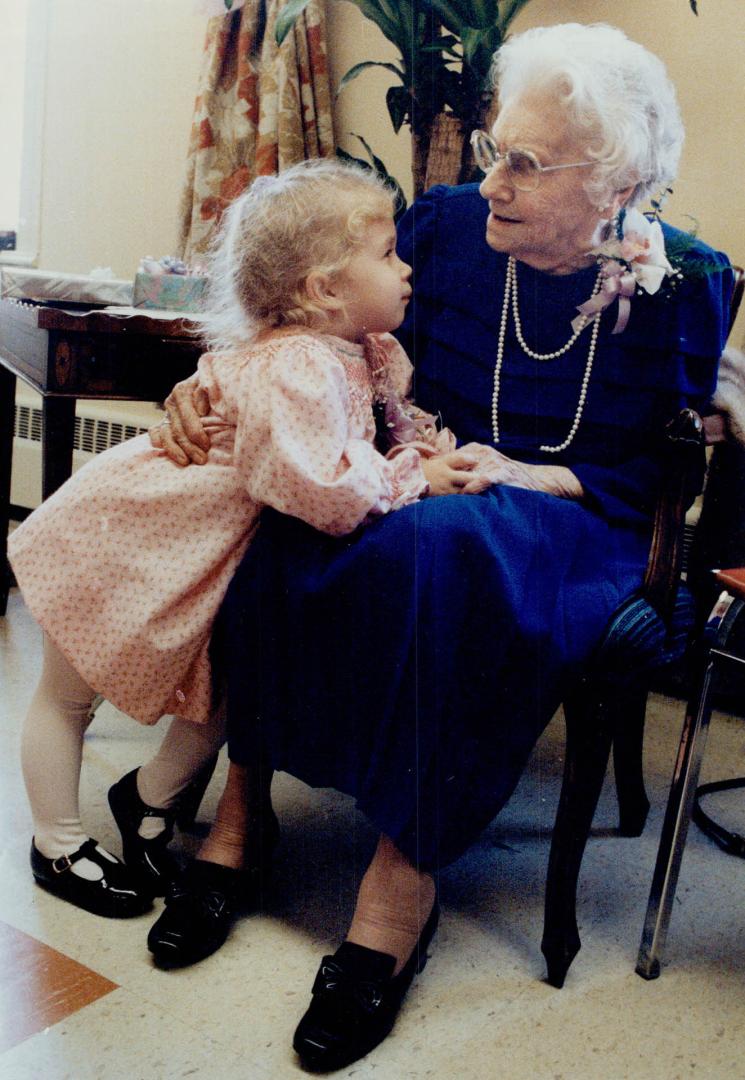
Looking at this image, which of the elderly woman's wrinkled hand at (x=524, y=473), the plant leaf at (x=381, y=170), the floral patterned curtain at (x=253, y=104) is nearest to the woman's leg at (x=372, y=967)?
the elderly woman's wrinkled hand at (x=524, y=473)

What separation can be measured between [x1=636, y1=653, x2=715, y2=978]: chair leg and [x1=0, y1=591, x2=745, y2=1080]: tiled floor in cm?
4

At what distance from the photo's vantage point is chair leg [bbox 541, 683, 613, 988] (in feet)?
4.24

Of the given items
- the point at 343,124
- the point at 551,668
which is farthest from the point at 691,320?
the point at 343,124

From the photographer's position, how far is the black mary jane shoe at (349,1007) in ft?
3.75

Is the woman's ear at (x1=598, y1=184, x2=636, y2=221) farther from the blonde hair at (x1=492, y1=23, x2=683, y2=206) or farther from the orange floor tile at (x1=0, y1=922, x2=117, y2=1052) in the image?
the orange floor tile at (x1=0, y1=922, x2=117, y2=1052)

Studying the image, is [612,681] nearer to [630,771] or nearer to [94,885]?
[630,771]

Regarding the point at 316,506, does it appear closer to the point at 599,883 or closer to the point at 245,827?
the point at 245,827

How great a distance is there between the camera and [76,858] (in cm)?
142

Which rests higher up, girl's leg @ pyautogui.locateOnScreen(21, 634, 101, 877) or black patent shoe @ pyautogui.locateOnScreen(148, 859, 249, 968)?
girl's leg @ pyautogui.locateOnScreen(21, 634, 101, 877)

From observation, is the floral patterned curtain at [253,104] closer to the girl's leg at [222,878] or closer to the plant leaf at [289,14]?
the plant leaf at [289,14]

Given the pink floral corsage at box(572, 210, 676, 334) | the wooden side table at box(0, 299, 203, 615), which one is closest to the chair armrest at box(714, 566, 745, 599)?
the pink floral corsage at box(572, 210, 676, 334)

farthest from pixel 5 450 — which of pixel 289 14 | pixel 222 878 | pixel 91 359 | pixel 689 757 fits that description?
pixel 689 757

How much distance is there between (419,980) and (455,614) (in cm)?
44

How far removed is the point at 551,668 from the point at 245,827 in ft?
1.46
